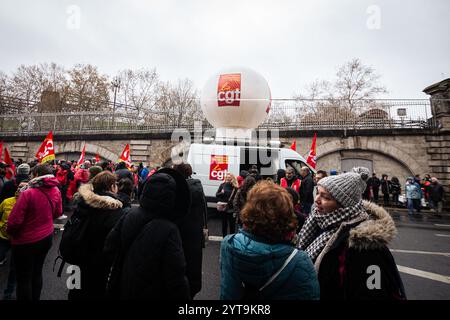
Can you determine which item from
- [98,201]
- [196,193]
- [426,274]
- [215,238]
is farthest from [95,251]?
[426,274]

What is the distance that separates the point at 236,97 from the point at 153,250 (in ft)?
23.0

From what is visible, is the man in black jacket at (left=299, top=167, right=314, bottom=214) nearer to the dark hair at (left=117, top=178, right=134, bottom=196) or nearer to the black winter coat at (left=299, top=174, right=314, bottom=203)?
the black winter coat at (left=299, top=174, right=314, bottom=203)

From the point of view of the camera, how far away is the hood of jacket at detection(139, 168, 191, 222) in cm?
171

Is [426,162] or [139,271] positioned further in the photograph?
[426,162]

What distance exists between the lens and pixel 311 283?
1.32m

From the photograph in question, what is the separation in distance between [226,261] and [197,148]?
6.89 meters

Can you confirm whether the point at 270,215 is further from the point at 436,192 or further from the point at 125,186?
the point at 436,192

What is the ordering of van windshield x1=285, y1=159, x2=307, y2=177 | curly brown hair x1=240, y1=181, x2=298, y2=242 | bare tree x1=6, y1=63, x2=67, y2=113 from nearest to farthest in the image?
curly brown hair x1=240, y1=181, x2=298, y2=242, van windshield x1=285, y1=159, x2=307, y2=177, bare tree x1=6, y1=63, x2=67, y2=113

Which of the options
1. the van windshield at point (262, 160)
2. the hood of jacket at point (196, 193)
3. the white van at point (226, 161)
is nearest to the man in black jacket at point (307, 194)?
the white van at point (226, 161)

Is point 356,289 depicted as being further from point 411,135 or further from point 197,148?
point 411,135

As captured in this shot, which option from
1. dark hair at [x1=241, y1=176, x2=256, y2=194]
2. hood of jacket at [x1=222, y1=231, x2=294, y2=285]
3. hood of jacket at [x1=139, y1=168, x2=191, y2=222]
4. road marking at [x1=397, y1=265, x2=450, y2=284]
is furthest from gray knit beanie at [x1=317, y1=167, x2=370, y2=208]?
road marking at [x1=397, y1=265, x2=450, y2=284]

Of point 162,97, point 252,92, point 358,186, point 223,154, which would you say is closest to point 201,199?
point 358,186

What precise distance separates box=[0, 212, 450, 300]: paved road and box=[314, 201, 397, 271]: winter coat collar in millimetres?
2406

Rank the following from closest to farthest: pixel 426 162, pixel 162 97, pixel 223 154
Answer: pixel 223 154 → pixel 426 162 → pixel 162 97
